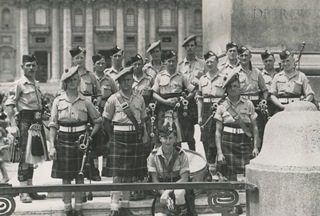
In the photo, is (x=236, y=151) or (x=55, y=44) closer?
(x=236, y=151)

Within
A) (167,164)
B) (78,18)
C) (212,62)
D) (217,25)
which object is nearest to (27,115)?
(212,62)

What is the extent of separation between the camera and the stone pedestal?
4.13 m

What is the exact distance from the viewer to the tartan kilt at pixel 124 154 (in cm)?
678

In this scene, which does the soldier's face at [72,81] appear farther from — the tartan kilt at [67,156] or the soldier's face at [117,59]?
the soldier's face at [117,59]

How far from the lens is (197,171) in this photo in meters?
6.62

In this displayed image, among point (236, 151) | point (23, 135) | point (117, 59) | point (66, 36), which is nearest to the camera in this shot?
point (236, 151)

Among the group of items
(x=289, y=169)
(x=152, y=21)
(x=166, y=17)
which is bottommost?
(x=289, y=169)

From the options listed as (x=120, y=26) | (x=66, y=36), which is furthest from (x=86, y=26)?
(x=120, y=26)

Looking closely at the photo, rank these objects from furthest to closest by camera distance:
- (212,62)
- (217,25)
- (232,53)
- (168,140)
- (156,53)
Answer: (217,25) < (156,53) < (232,53) < (212,62) < (168,140)

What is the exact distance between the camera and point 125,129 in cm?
676

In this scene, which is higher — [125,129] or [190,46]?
[190,46]

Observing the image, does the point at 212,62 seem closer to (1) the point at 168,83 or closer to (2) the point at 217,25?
(1) the point at 168,83

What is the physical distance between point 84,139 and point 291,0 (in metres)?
4.53

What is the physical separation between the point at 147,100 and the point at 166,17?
6666cm
